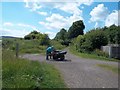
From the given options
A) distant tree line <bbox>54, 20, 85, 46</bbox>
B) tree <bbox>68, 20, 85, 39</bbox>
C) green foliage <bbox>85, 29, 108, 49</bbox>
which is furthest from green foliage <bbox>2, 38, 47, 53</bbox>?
tree <bbox>68, 20, 85, 39</bbox>

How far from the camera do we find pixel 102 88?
11594 millimetres

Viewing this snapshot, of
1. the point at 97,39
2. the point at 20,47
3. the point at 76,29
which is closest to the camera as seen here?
the point at 97,39

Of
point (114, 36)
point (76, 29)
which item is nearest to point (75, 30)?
point (76, 29)

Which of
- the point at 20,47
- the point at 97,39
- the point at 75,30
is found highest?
the point at 75,30

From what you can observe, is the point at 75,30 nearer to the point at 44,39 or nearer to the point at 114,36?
the point at 44,39

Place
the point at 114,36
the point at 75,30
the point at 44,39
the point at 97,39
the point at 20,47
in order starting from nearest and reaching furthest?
the point at 97,39 → the point at 20,47 → the point at 114,36 → the point at 44,39 → the point at 75,30

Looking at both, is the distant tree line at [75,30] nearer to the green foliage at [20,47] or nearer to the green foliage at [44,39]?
the green foliage at [44,39]

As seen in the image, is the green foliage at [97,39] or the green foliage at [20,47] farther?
the green foliage at [97,39]

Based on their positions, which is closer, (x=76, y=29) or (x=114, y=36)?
(x=114, y=36)

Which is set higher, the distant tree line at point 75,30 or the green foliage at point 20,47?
the distant tree line at point 75,30

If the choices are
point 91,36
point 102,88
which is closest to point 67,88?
point 102,88

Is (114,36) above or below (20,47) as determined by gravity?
above

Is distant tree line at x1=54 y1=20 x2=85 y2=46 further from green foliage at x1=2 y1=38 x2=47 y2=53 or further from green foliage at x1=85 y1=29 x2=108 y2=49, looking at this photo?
green foliage at x1=85 y1=29 x2=108 y2=49

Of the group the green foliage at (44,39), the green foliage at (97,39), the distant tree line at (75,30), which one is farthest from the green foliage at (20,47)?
the distant tree line at (75,30)
